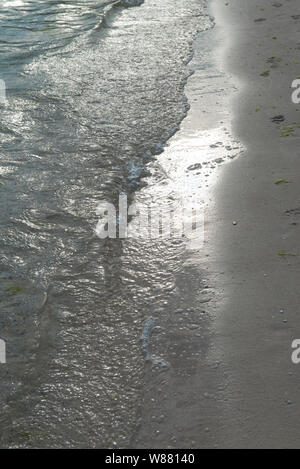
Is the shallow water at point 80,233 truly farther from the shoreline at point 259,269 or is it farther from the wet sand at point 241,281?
the shoreline at point 259,269

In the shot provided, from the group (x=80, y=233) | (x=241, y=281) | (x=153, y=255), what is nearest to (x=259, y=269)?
(x=241, y=281)

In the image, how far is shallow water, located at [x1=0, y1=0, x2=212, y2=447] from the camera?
3201 millimetres

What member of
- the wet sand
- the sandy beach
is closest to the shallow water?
the sandy beach

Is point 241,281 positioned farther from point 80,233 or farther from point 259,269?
point 80,233

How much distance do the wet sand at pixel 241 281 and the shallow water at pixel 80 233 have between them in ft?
0.63

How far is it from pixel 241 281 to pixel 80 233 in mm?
1379

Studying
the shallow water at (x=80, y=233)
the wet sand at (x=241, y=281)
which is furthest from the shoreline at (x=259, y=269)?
the shallow water at (x=80, y=233)

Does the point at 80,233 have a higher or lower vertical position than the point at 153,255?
higher

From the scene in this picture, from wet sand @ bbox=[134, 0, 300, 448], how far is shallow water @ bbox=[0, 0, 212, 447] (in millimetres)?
191

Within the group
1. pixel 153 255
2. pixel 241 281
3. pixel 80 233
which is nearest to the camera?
pixel 241 281

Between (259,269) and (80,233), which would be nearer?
(259,269)

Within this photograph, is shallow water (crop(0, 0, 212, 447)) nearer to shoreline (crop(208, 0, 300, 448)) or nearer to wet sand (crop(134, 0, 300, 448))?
wet sand (crop(134, 0, 300, 448))

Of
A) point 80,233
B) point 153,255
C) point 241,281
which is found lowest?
point 241,281

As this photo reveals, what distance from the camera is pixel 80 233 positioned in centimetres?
459
